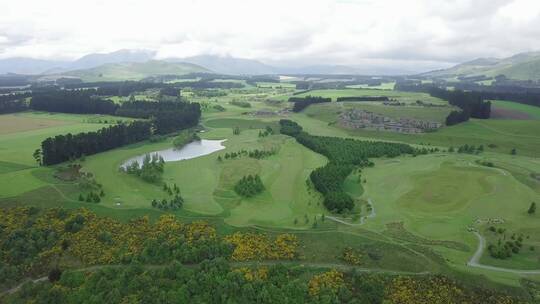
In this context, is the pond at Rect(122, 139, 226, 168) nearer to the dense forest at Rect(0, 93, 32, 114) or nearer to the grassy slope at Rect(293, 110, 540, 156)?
the grassy slope at Rect(293, 110, 540, 156)

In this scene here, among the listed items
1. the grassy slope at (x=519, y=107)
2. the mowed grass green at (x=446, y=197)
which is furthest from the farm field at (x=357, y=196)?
the grassy slope at (x=519, y=107)

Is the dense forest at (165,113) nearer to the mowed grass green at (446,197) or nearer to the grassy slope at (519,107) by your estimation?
the mowed grass green at (446,197)

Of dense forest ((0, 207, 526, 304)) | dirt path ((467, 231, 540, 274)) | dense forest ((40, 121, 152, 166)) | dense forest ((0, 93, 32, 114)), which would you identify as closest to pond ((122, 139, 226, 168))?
dense forest ((40, 121, 152, 166))

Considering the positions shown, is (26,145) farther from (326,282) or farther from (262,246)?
(326,282)

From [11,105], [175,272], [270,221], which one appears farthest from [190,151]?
[11,105]

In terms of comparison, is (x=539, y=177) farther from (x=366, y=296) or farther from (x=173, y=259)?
(x=173, y=259)

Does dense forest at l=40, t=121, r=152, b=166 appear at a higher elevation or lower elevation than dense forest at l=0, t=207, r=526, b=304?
higher

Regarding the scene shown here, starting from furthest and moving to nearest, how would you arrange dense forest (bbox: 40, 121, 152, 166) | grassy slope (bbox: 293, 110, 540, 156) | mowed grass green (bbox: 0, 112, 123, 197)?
grassy slope (bbox: 293, 110, 540, 156) < dense forest (bbox: 40, 121, 152, 166) < mowed grass green (bbox: 0, 112, 123, 197)
